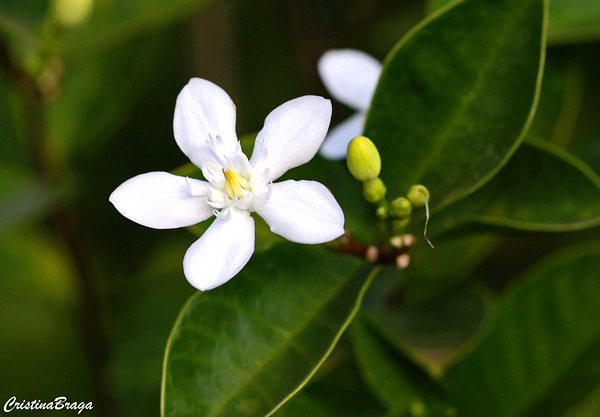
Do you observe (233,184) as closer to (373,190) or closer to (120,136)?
(373,190)

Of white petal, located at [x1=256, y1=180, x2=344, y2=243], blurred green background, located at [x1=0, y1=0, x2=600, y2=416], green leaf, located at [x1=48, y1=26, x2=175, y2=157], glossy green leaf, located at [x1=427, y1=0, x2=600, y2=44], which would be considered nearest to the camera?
white petal, located at [x1=256, y1=180, x2=344, y2=243]

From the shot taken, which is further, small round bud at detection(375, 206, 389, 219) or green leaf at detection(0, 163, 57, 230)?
green leaf at detection(0, 163, 57, 230)

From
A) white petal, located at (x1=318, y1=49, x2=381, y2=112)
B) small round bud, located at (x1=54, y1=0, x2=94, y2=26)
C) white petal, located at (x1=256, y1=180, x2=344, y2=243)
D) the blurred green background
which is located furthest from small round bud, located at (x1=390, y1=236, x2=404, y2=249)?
small round bud, located at (x1=54, y1=0, x2=94, y2=26)

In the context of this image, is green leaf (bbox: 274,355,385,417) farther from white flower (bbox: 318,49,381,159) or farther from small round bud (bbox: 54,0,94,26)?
small round bud (bbox: 54,0,94,26)

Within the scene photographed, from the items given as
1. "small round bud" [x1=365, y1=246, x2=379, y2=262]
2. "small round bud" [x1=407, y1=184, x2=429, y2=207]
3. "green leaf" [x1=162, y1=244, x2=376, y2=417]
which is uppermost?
"small round bud" [x1=407, y1=184, x2=429, y2=207]

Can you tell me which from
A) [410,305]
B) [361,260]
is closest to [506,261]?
[410,305]

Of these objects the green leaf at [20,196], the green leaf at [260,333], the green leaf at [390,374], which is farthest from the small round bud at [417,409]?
the green leaf at [20,196]
